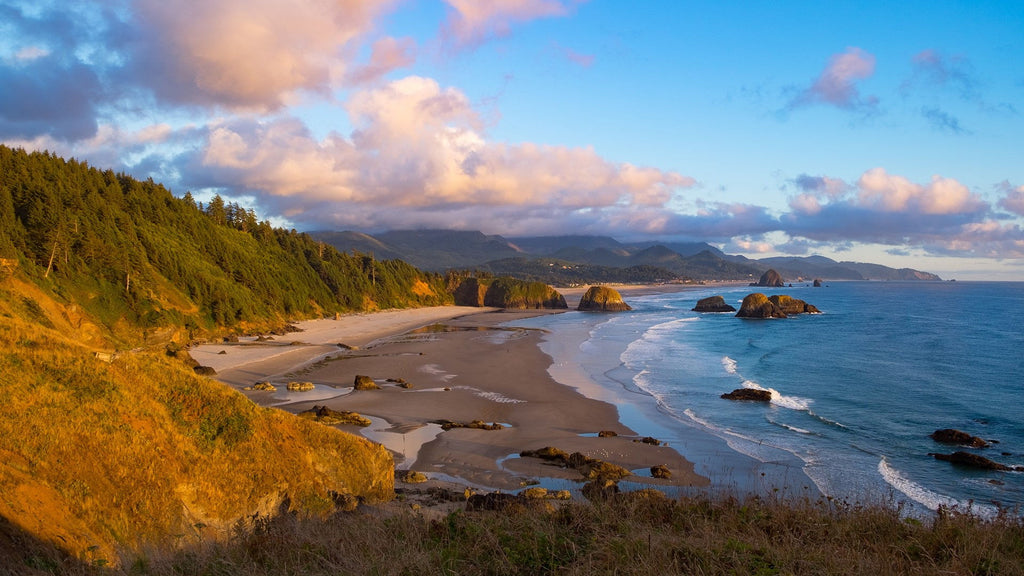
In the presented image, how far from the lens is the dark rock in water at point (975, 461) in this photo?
18.2 meters

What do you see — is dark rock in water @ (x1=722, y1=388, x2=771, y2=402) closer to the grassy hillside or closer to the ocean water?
the ocean water

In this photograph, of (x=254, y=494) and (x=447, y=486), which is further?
(x=447, y=486)

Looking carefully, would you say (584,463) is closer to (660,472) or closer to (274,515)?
(660,472)

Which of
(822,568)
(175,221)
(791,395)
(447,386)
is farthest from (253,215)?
(822,568)

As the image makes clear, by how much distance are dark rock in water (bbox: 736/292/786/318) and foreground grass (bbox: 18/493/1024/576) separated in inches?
3227

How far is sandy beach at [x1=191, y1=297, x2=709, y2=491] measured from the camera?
1853cm

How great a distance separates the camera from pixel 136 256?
4766cm

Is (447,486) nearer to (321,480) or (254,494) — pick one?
(321,480)

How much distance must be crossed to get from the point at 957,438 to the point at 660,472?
41.1 ft

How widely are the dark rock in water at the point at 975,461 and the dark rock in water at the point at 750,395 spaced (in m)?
10.2

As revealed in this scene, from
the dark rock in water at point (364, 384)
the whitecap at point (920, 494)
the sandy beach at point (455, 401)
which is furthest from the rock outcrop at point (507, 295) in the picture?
the whitecap at point (920, 494)

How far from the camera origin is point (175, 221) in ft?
212

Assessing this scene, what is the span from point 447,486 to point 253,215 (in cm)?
8590

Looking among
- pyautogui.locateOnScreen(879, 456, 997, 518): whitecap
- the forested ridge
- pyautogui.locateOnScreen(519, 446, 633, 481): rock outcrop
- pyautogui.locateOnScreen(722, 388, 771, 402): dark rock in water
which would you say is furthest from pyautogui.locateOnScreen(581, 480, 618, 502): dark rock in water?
the forested ridge
